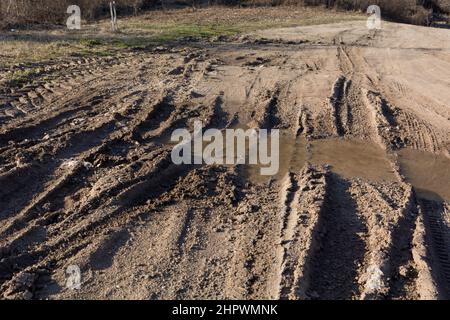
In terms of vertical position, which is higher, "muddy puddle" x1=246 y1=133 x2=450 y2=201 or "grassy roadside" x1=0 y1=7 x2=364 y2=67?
"grassy roadside" x1=0 y1=7 x2=364 y2=67

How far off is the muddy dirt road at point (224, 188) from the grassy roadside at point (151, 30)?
5.82ft

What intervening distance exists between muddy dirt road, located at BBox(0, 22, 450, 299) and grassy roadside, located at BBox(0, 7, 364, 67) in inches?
69.8

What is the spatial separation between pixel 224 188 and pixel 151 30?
10.7 meters

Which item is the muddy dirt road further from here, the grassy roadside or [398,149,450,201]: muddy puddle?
the grassy roadside

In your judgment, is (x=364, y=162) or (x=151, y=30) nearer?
(x=364, y=162)

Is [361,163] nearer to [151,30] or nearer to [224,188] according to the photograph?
[224,188]

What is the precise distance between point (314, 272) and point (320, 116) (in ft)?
15.9

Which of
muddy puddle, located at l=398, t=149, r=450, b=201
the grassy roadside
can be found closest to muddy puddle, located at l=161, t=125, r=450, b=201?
muddy puddle, located at l=398, t=149, r=450, b=201

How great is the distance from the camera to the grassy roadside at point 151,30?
558 inches

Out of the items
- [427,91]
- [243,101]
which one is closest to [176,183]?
[243,101]

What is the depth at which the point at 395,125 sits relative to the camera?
32.2 ft

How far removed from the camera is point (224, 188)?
24.4 feet

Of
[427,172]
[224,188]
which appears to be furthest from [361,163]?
[224,188]

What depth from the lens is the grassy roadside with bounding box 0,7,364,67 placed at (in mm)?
14164
